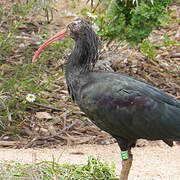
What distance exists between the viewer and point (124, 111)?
457 centimetres

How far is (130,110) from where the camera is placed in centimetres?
457

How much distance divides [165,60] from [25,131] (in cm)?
349

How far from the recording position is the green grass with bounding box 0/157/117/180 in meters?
4.61

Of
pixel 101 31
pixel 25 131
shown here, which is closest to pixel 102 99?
pixel 25 131

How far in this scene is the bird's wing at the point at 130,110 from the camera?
4.56 meters

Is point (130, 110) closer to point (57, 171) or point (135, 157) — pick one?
point (57, 171)

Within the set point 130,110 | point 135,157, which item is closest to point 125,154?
point 130,110

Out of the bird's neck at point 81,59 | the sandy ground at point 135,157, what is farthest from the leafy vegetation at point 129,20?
the bird's neck at point 81,59

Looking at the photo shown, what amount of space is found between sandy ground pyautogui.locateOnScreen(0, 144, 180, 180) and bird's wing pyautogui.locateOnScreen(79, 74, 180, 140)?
2.61 feet

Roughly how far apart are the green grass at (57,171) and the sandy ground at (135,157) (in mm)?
294

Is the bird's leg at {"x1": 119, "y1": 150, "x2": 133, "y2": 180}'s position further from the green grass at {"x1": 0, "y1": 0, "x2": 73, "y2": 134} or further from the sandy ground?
the green grass at {"x1": 0, "y1": 0, "x2": 73, "y2": 134}

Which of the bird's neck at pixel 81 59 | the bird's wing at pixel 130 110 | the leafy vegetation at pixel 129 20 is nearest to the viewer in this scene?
the bird's wing at pixel 130 110

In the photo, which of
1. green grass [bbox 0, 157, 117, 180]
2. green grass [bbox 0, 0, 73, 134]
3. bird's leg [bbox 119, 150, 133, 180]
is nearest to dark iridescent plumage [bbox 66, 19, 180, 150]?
bird's leg [bbox 119, 150, 133, 180]

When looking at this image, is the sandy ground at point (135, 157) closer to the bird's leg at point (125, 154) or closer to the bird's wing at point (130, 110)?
the bird's leg at point (125, 154)
